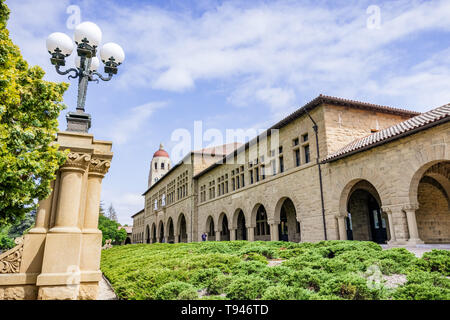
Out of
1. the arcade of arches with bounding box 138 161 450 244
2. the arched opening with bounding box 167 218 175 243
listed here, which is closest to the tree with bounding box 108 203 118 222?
the arched opening with bounding box 167 218 175 243

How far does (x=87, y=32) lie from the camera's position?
7004 millimetres

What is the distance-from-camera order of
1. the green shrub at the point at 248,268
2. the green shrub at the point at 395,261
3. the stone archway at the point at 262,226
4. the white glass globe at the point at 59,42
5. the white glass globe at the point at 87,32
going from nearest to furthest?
the green shrub at the point at 395,261
the green shrub at the point at 248,268
the white glass globe at the point at 87,32
the white glass globe at the point at 59,42
the stone archway at the point at 262,226

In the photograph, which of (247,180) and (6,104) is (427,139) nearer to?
(6,104)

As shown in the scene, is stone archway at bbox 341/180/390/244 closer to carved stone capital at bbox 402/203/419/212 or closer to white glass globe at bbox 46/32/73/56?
carved stone capital at bbox 402/203/419/212

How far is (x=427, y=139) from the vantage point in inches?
455

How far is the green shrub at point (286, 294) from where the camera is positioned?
15.3ft

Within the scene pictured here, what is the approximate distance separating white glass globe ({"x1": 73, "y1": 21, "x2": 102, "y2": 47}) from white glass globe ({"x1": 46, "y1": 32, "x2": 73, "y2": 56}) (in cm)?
36

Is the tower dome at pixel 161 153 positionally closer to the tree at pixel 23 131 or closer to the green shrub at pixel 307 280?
the tree at pixel 23 131

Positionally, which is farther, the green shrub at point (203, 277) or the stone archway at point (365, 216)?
the stone archway at point (365, 216)

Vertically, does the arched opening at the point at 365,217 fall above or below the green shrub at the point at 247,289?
above

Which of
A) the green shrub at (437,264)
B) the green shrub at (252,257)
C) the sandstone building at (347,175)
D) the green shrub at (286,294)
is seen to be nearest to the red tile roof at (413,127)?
the sandstone building at (347,175)

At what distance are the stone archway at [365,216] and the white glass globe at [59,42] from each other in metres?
15.2

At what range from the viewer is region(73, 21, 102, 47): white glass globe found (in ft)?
22.9
